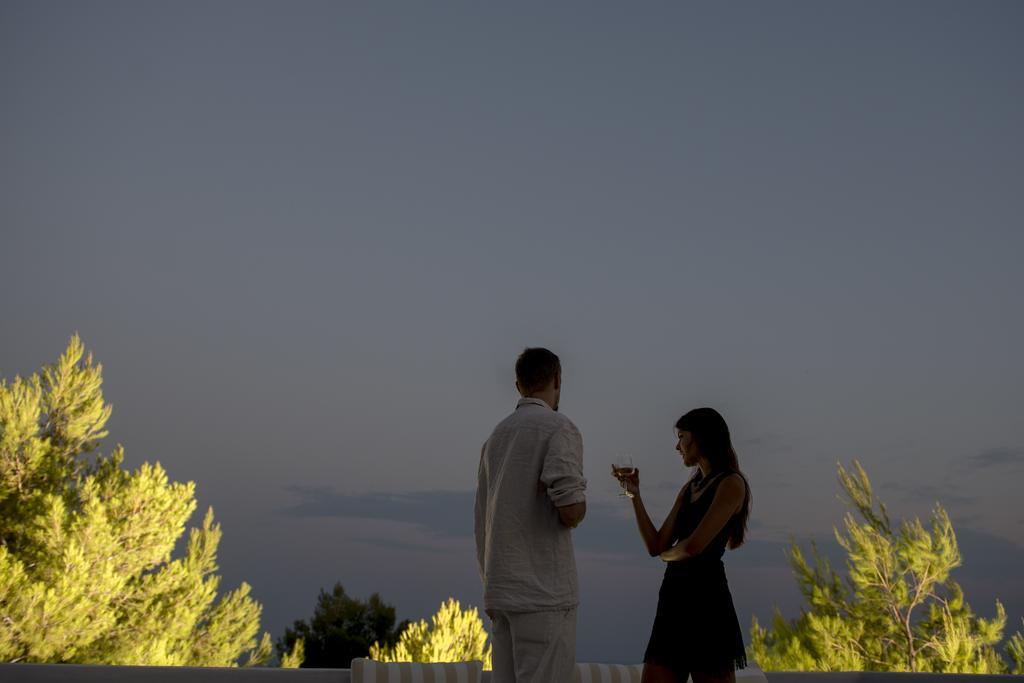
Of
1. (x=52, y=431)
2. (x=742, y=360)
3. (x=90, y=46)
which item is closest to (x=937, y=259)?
(x=742, y=360)

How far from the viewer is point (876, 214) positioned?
1428 cm

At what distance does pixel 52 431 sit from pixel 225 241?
23.0 ft

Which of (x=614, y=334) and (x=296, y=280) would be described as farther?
(x=296, y=280)

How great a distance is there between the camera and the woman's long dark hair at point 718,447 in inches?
110

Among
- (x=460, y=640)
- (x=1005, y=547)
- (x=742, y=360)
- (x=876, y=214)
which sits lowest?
(x=460, y=640)

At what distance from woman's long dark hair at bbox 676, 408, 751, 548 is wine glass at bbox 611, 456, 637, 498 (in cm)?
22

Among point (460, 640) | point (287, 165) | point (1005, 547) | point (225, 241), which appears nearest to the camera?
point (460, 640)

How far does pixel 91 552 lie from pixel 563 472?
426 inches

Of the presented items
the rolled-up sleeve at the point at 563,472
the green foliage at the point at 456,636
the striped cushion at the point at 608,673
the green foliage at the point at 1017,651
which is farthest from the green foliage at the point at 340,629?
the rolled-up sleeve at the point at 563,472

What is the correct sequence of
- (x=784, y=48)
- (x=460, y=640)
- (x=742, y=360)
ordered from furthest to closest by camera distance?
1. (x=742, y=360)
2. (x=784, y=48)
3. (x=460, y=640)

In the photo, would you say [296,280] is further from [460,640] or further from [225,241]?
[460,640]

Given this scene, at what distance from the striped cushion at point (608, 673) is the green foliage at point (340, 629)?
1319 cm

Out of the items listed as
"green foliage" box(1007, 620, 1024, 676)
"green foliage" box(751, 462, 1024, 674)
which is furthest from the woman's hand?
"green foliage" box(1007, 620, 1024, 676)

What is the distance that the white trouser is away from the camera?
7.54 ft
